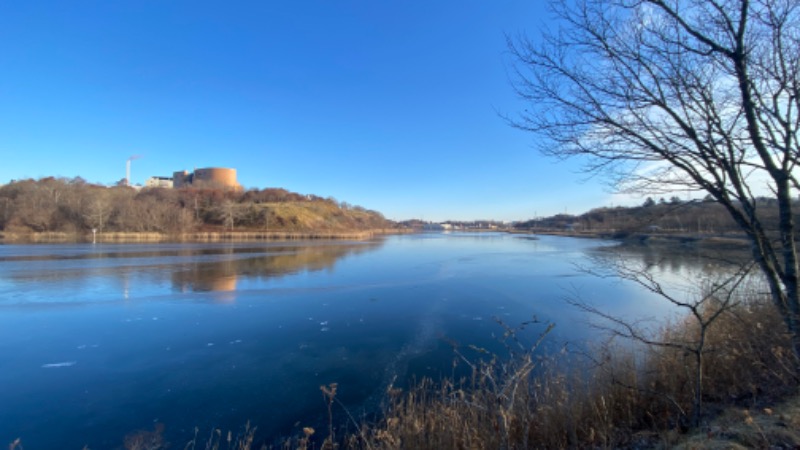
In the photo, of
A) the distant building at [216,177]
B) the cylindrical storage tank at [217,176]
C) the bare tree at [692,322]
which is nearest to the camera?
the bare tree at [692,322]

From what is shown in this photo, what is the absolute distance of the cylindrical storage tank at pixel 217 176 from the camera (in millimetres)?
118500

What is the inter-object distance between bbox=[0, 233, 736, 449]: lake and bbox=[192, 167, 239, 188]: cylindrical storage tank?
362ft

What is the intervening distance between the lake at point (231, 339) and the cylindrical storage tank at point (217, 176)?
11026 cm

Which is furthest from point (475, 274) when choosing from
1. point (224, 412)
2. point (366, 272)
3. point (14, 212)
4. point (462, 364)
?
point (14, 212)

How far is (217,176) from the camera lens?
118500mm

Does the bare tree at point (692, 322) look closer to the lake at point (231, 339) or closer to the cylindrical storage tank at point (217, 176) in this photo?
the lake at point (231, 339)

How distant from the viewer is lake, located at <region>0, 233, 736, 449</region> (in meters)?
5.13

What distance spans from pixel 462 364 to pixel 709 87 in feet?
19.3

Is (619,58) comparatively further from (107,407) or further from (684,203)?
(107,407)

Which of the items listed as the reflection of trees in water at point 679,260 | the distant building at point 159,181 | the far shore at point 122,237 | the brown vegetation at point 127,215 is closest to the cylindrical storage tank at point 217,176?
the distant building at point 159,181

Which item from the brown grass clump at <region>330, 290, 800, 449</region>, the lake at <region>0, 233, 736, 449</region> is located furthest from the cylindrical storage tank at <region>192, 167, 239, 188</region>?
the brown grass clump at <region>330, 290, 800, 449</region>

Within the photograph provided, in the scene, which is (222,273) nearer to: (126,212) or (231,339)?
(231,339)

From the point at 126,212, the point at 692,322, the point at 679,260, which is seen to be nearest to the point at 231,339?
the point at 692,322

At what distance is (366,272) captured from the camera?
20828 mm
